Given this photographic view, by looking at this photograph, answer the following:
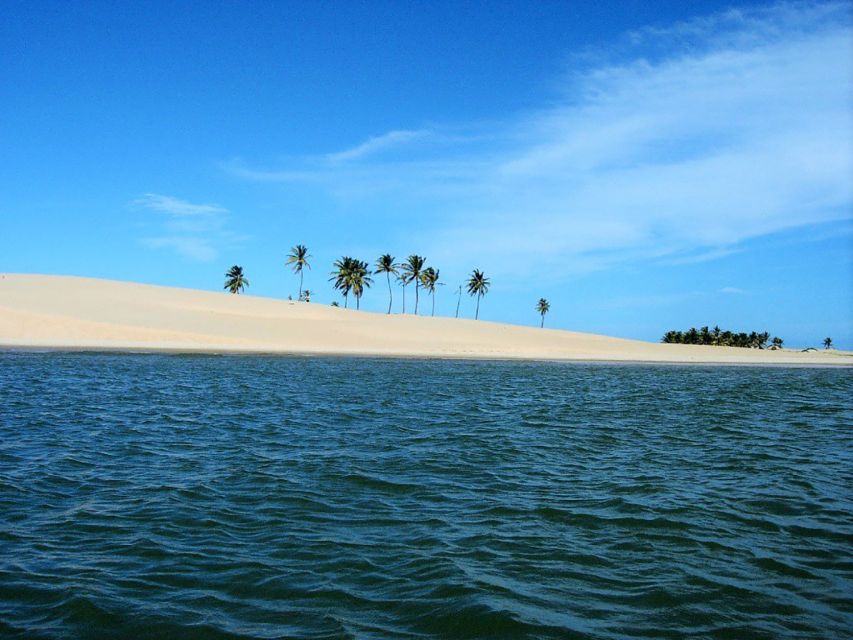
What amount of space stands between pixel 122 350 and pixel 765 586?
47.4 m

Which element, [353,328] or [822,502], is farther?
[353,328]

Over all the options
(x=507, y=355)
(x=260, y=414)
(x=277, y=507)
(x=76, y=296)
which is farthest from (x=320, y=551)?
(x=76, y=296)

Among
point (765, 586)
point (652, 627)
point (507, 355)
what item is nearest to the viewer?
point (652, 627)

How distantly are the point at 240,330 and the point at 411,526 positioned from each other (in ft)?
200

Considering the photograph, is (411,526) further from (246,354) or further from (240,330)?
(240,330)

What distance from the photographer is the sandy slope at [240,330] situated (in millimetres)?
55600

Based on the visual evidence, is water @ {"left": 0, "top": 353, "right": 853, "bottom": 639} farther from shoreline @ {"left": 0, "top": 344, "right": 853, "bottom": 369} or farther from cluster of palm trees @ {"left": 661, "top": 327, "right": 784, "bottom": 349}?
cluster of palm trees @ {"left": 661, "top": 327, "right": 784, "bottom": 349}

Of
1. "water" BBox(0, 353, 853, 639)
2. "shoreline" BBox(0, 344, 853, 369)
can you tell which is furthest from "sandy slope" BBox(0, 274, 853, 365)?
"water" BBox(0, 353, 853, 639)

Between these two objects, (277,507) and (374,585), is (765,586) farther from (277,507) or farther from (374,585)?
(277,507)

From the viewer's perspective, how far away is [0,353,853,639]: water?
20.7 feet

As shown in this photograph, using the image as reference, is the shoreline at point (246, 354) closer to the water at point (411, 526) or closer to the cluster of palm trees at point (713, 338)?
the water at point (411, 526)

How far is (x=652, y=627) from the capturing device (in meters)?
6.16

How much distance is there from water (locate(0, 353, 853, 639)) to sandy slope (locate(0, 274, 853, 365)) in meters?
38.3

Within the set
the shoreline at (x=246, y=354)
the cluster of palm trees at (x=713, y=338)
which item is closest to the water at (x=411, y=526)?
the shoreline at (x=246, y=354)
